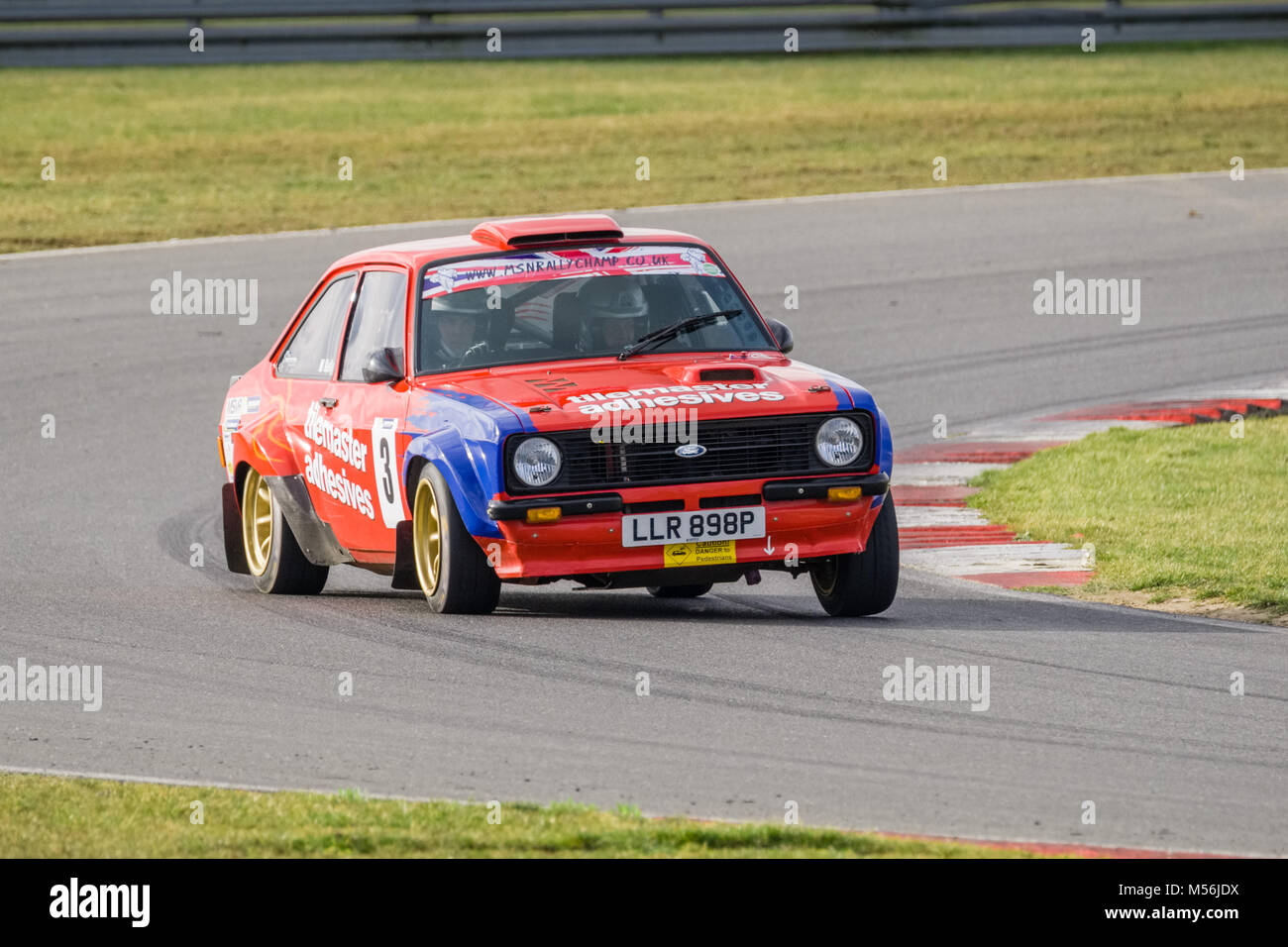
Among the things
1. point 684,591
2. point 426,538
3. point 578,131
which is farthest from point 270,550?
point 578,131

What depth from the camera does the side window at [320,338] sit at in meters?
9.95

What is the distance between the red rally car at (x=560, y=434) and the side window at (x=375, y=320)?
1 cm

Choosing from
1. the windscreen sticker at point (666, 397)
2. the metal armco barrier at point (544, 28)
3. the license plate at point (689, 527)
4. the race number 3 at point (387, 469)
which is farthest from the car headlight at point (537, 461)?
the metal armco barrier at point (544, 28)

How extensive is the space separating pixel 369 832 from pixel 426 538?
3.30m

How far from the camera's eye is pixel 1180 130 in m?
25.7

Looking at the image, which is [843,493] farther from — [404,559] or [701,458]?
[404,559]

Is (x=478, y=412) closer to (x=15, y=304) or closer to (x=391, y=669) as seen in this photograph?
(x=391, y=669)

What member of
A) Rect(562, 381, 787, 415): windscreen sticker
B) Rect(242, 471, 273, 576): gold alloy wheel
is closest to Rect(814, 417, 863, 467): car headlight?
Rect(562, 381, 787, 415): windscreen sticker

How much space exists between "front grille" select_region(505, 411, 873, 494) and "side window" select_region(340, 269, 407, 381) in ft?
4.37

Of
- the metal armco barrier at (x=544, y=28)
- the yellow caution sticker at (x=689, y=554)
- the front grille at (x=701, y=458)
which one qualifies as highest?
the metal armco barrier at (x=544, y=28)

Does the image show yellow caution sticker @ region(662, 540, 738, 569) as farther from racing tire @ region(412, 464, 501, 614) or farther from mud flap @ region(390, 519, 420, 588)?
mud flap @ region(390, 519, 420, 588)

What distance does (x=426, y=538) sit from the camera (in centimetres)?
888

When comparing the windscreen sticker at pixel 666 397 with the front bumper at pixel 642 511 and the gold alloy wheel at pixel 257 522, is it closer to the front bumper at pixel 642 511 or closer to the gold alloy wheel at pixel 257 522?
the front bumper at pixel 642 511
